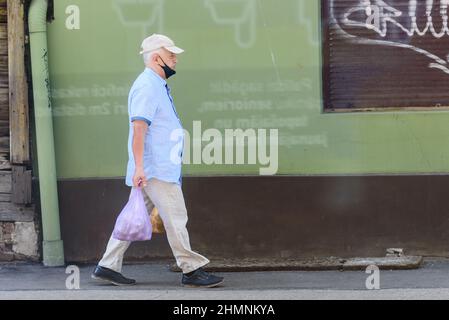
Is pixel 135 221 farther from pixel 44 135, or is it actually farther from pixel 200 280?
pixel 44 135

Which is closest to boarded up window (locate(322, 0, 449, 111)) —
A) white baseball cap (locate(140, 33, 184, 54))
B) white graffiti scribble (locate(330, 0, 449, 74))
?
white graffiti scribble (locate(330, 0, 449, 74))

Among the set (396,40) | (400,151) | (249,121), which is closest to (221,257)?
(249,121)

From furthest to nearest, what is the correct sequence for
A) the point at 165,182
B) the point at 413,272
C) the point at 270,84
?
the point at 270,84 → the point at 413,272 → the point at 165,182

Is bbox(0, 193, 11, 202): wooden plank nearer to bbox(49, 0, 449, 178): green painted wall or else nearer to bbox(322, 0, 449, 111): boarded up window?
bbox(49, 0, 449, 178): green painted wall

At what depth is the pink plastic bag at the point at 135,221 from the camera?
23.0 feet

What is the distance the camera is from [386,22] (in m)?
8.20

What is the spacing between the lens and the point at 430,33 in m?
8.19

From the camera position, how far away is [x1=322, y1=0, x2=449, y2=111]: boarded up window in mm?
8188

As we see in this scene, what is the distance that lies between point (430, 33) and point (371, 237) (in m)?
1.87

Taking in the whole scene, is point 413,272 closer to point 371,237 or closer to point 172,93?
point 371,237

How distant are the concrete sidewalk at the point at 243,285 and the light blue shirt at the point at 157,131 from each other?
874 mm

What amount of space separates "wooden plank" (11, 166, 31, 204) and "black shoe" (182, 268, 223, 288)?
192cm

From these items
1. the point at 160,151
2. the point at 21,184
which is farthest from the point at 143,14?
the point at 21,184

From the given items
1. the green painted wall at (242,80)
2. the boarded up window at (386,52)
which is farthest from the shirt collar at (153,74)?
the boarded up window at (386,52)
